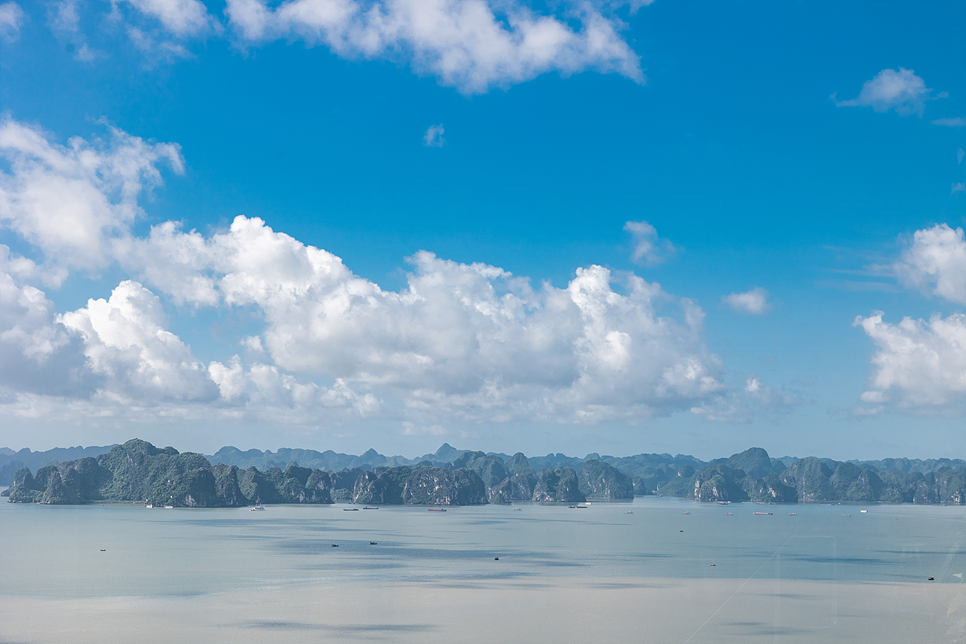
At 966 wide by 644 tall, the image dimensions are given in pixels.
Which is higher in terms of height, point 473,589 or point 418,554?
point 473,589

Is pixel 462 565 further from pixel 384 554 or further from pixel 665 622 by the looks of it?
pixel 665 622

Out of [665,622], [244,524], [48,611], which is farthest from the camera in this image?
[244,524]

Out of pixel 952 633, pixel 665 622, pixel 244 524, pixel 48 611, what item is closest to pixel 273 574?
pixel 48 611

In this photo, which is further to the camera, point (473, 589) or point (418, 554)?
point (418, 554)

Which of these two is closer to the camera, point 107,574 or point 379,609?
point 379,609
